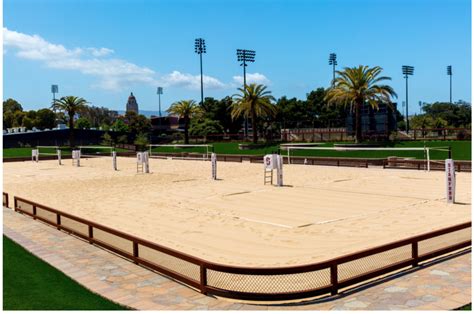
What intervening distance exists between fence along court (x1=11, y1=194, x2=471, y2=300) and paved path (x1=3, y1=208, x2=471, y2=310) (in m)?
0.20

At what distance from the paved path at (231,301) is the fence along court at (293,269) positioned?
20 centimetres

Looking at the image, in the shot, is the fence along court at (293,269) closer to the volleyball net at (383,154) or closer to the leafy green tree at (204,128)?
the volleyball net at (383,154)

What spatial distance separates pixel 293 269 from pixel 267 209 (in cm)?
1041

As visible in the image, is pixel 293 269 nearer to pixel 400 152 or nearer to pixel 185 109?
pixel 400 152

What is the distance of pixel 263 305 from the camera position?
313 inches

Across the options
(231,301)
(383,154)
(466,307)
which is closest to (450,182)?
(466,307)

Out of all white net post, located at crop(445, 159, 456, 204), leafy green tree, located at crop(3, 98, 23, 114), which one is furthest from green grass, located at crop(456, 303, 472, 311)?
leafy green tree, located at crop(3, 98, 23, 114)

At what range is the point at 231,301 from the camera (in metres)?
8.17

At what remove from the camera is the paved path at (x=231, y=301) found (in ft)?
25.2

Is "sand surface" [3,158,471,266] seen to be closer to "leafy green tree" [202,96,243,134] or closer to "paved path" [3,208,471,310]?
"paved path" [3,208,471,310]

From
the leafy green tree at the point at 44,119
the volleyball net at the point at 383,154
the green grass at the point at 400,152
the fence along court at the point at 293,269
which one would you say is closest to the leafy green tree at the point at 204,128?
the green grass at the point at 400,152

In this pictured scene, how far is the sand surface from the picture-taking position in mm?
12711

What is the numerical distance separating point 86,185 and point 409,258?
74.6ft

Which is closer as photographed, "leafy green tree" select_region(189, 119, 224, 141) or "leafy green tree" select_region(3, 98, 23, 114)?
"leafy green tree" select_region(189, 119, 224, 141)
